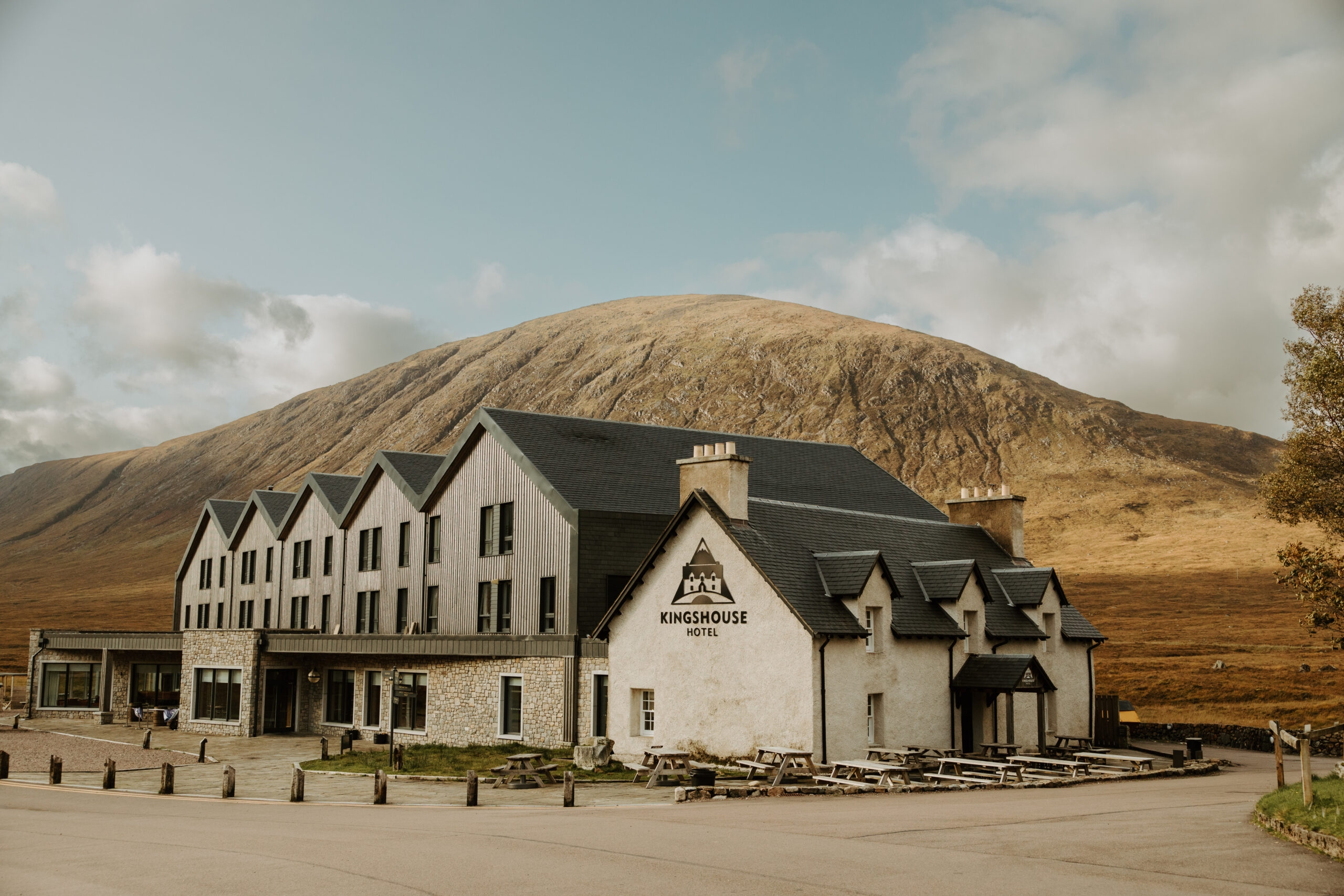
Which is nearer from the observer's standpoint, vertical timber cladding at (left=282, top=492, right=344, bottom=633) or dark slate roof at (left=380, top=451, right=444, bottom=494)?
dark slate roof at (left=380, top=451, right=444, bottom=494)

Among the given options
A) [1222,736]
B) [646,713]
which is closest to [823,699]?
[646,713]

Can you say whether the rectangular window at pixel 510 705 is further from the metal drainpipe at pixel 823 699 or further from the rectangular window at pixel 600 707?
the metal drainpipe at pixel 823 699

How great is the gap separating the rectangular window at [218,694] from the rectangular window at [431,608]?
8842 millimetres

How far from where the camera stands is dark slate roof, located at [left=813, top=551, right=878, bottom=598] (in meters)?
28.5

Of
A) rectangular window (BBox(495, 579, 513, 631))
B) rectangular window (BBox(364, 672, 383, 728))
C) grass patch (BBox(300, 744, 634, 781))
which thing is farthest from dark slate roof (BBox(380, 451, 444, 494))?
grass patch (BBox(300, 744, 634, 781))

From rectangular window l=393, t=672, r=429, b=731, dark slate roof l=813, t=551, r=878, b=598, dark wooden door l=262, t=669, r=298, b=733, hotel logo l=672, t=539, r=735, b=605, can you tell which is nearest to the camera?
dark slate roof l=813, t=551, r=878, b=598

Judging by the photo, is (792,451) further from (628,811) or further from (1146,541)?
(1146,541)

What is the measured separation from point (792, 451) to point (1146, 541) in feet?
321

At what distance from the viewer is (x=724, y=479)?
29891mm

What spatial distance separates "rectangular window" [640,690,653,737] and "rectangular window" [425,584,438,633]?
13368 millimetres

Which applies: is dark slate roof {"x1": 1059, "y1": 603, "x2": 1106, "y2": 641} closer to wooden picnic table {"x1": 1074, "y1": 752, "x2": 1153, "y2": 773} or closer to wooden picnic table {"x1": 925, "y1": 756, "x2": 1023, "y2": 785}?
wooden picnic table {"x1": 1074, "y1": 752, "x2": 1153, "y2": 773}

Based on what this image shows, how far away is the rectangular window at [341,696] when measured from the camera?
144ft

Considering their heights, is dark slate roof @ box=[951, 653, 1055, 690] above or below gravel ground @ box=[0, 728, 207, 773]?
above

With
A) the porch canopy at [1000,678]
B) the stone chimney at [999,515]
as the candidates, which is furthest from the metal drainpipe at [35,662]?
the porch canopy at [1000,678]
